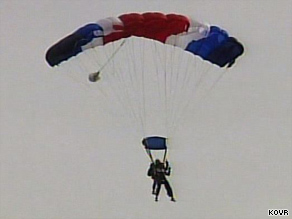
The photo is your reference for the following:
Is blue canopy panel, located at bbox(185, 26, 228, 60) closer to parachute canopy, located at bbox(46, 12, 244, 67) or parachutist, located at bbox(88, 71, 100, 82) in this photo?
parachute canopy, located at bbox(46, 12, 244, 67)

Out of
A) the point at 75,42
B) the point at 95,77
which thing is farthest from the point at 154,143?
the point at 75,42

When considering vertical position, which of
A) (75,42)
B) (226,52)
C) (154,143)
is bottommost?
(154,143)

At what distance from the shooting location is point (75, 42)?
17.2 m

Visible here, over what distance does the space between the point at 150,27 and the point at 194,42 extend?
108 cm

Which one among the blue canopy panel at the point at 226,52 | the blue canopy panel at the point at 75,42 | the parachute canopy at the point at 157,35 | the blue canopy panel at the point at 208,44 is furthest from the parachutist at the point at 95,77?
the blue canopy panel at the point at 226,52

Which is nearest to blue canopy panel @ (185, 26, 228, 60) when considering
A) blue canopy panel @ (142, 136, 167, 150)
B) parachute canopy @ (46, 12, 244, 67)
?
parachute canopy @ (46, 12, 244, 67)

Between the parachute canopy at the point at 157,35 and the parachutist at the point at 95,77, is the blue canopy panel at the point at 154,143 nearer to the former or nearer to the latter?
the parachutist at the point at 95,77

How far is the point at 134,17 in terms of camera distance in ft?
56.4

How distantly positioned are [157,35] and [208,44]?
110 centimetres

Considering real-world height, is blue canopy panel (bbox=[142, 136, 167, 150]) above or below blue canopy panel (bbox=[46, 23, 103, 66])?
below

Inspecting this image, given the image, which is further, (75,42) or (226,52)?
(226,52)

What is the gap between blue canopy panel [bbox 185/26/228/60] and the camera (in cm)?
1769

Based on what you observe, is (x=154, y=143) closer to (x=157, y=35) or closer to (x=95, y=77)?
(x=95, y=77)

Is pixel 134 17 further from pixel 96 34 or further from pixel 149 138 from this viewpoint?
pixel 149 138
